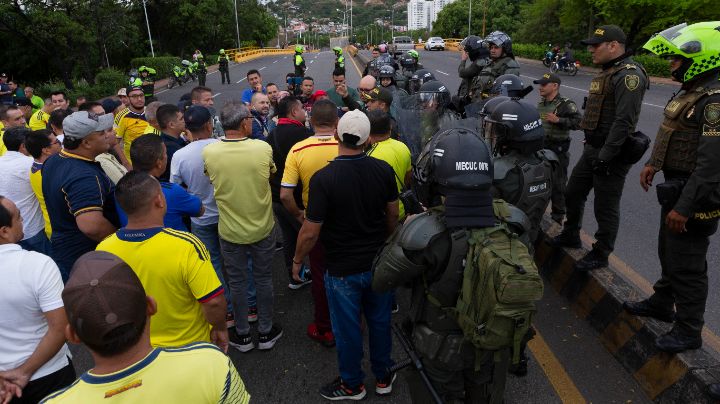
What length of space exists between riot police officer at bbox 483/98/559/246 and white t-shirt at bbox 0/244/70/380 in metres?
2.54

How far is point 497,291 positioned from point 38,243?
391 cm

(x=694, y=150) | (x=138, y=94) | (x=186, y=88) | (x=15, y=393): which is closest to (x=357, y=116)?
(x=694, y=150)

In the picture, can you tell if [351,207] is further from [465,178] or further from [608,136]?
[608,136]

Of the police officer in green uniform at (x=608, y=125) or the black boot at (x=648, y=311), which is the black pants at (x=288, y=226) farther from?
the black boot at (x=648, y=311)

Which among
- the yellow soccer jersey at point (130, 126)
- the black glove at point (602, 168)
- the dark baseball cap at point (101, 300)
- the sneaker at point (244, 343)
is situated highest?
the dark baseball cap at point (101, 300)

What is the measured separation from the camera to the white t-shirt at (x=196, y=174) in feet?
12.0

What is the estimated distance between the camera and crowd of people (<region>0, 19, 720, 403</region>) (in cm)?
170

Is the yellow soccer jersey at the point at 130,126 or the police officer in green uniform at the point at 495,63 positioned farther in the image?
the police officer in green uniform at the point at 495,63

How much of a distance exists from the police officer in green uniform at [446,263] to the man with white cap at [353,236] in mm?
450

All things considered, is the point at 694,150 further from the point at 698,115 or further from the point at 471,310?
the point at 471,310

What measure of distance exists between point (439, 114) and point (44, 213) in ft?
12.4

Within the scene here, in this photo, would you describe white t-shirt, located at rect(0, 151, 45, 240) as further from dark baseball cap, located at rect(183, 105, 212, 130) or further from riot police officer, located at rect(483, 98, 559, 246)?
riot police officer, located at rect(483, 98, 559, 246)

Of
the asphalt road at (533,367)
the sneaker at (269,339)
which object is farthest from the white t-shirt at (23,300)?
the sneaker at (269,339)

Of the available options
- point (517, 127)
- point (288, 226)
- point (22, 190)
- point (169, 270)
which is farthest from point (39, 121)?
point (517, 127)
